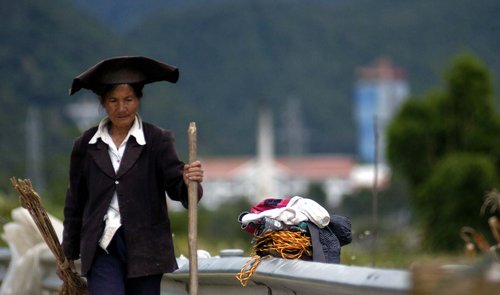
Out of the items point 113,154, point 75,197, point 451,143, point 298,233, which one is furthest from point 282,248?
point 451,143

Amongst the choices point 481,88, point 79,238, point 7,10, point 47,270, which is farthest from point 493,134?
point 7,10

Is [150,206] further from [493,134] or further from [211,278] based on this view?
[493,134]

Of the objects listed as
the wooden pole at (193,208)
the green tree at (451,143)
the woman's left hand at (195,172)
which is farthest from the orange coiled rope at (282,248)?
the green tree at (451,143)

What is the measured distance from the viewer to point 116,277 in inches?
272

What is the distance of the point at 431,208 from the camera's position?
46.2 m

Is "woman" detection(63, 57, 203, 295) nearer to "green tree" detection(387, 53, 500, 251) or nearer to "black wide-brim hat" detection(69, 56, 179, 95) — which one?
"black wide-brim hat" detection(69, 56, 179, 95)

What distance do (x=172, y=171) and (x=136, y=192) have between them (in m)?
0.20

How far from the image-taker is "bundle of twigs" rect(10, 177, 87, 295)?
763 cm

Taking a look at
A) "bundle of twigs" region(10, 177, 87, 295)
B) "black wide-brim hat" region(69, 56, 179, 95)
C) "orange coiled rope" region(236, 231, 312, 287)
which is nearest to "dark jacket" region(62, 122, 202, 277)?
"black wide-brim hat" region(69, 56, 179, 95)

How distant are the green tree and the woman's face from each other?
3860 centimetres

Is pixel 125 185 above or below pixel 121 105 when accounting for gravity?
below

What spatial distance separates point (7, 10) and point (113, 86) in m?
110

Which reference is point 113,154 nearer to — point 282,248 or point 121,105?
point 121,105

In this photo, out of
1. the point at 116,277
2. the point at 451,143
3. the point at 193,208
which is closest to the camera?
the point at 193,208
